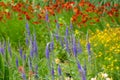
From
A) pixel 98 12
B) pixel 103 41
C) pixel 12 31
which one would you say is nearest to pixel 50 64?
pixel 103 41

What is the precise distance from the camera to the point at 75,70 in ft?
13.6

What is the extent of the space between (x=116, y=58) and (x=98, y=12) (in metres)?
2.91

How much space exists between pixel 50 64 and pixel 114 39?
2276 millimetres

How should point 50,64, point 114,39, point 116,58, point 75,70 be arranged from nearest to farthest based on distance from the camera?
point 50,64
point 75,70
point 116,58
point 114,39

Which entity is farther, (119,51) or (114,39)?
(114,39)

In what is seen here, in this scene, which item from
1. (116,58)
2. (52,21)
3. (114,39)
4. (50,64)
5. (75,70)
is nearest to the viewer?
(50,64)

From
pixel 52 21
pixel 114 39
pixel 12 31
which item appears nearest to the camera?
pixel 114 39

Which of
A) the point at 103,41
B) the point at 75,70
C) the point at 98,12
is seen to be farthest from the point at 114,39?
the point at 98,12

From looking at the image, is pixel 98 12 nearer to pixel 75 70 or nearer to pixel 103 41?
pixel 103 41

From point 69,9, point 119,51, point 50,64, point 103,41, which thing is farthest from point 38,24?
point 50,64

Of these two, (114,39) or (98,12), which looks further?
(98,12)

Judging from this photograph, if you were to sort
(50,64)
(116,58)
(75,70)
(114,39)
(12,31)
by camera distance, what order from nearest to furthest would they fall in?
(50,64), (75,70), (116,58), (114,39), (12,31)

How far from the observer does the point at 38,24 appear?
775 centimetres

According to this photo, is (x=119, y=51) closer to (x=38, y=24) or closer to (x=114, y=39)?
(x=114, y=39)
